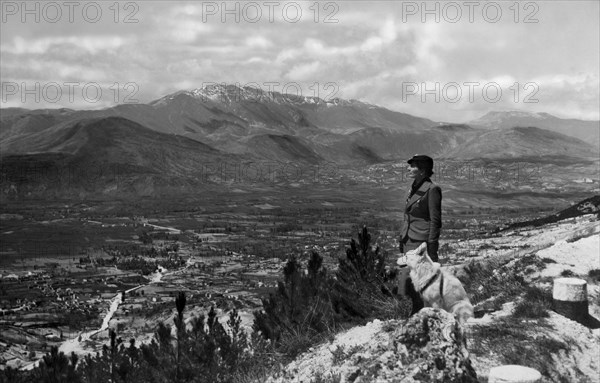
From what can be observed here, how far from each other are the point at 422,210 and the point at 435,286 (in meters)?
1.63

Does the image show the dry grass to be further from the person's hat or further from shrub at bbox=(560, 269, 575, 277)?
shrub at bbox=(560, 269, 575, 277)

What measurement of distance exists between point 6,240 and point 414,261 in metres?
200

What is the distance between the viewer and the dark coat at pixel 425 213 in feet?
38.5

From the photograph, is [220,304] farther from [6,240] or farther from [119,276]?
[6,240]

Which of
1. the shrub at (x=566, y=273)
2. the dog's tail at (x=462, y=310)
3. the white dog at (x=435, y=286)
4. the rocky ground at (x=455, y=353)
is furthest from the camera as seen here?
the shrub at (x=566, y=273)

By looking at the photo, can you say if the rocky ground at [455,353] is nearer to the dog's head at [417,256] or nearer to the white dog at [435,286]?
the white dog at [435,286]

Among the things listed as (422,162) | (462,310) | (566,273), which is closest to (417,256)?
(462,310)

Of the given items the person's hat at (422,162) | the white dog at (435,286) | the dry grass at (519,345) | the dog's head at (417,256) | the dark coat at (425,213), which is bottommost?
the dry grass at (519,345)

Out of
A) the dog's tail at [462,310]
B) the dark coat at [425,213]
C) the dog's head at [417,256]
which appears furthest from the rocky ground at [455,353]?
the dark coat at [425,213]

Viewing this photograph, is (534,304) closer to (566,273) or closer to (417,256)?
(417,256)

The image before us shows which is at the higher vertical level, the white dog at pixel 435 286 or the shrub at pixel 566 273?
the white dog at pixel 435 286

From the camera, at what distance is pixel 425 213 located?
11.9 meters

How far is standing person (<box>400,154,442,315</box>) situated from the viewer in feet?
38.6

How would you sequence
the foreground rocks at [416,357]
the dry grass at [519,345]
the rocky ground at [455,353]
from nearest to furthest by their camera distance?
the foreground rocks at [416,357]
the rocky ground at [455,353]
the dry grass at [519,345]
